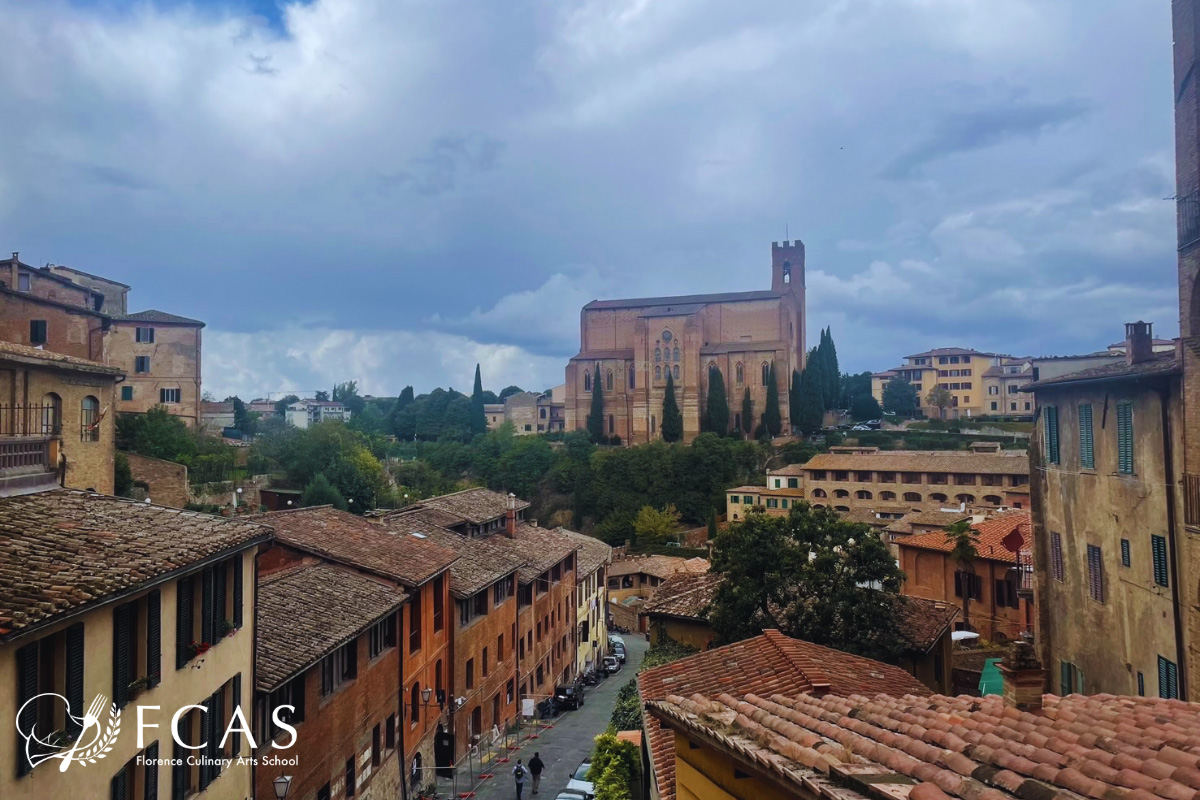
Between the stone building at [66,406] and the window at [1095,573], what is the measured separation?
22761 millimetres

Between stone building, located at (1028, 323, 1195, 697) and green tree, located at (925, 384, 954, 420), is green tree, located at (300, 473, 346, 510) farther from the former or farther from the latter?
green tree, located at (925, 384, 954, 420)

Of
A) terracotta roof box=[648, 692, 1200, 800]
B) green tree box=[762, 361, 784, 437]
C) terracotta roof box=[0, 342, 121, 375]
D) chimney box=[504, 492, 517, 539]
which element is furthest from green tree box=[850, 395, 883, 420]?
terracotta roof box=[648, 692, 1200, 800]

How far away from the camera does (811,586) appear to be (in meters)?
21.2

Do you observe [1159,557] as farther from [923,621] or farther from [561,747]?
[561,747]

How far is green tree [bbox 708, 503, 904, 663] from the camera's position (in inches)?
802

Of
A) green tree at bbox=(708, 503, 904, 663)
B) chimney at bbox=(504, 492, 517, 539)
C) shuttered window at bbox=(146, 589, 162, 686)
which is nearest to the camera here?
shuttered window at bbox=(146, 589, 162, 686)

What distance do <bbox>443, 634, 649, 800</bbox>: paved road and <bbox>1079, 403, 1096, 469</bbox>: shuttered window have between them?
15.9 meters

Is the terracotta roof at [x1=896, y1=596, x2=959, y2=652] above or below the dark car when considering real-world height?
above

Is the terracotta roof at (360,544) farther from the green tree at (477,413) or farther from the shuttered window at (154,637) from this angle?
the green tree at (477,413)

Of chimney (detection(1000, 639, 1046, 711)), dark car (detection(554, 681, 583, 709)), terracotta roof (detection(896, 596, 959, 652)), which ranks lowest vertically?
dark car (detection(554, 681, 583, 709))

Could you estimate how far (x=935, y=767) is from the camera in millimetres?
4816

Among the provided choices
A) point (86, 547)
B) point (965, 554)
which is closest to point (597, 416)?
point (965, 554)

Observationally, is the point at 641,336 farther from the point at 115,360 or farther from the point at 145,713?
the point at 145,713

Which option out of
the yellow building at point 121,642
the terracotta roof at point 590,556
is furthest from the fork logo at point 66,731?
the terracotta roof at point 590,556
